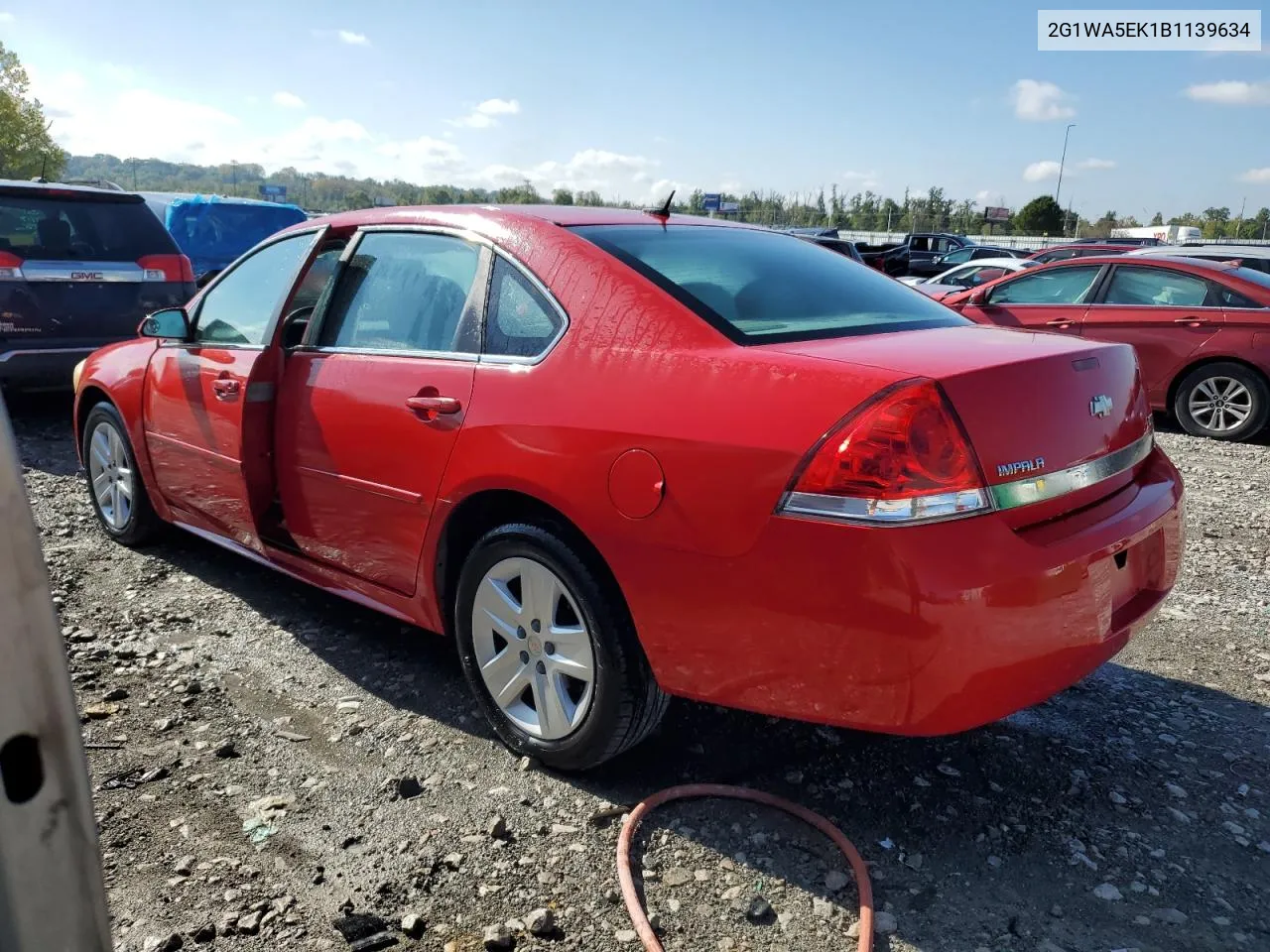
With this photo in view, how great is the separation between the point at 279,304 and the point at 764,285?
6.40ft

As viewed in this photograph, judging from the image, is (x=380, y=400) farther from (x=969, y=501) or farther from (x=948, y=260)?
(x=948, y=260)

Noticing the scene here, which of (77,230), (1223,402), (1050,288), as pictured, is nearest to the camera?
(77,230)

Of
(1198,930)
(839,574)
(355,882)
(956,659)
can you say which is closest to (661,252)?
(839,574)

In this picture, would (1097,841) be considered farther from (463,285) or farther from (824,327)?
(463,285)

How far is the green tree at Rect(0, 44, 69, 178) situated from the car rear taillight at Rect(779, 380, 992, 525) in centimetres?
5673

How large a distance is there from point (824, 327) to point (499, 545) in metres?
1.12

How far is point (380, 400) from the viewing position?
3270 mm

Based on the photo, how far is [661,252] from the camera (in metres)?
3.01

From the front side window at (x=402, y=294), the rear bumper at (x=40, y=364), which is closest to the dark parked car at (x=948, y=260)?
the rear bumper at (x=40, y=364)

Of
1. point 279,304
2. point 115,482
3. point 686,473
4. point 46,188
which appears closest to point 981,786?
point 686,473

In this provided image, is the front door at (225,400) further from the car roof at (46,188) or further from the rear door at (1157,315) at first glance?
the rear door at (1157,315)

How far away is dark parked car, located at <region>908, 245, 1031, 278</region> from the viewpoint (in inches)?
1016

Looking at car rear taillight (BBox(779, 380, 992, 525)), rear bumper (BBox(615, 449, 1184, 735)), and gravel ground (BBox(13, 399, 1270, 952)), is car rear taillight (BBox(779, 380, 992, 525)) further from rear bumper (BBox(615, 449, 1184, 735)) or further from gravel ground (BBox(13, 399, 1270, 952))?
gravel ground (BBox(13, 399, 1270, 952))

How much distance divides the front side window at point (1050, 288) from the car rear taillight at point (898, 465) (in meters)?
7.76
